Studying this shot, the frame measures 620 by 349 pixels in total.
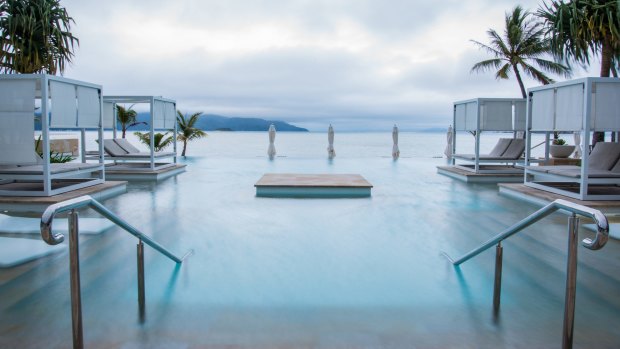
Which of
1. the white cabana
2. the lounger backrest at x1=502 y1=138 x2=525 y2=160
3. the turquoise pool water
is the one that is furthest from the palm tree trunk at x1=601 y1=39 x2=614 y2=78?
the white cabana

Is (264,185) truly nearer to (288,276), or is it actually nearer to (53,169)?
(53,169)

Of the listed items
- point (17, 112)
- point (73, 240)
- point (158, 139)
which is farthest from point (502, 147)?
point (73, 240)

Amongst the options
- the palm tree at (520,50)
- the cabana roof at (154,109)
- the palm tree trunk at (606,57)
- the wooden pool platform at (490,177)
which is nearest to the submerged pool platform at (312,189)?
the wooden pool platform at (490,177)

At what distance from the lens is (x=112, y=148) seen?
464 inches

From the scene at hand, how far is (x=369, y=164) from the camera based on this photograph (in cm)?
1528

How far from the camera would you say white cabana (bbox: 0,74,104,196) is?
6625mm

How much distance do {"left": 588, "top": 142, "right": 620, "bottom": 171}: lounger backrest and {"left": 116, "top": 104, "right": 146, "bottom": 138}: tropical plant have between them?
1435cm

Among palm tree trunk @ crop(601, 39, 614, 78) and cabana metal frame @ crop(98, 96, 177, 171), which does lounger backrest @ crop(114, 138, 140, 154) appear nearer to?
cabana metal frame @ crop(98, 96, 177, 171)

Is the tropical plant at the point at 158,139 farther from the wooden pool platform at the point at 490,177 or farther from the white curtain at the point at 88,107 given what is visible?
the wooden pool platform at the point at 490,177

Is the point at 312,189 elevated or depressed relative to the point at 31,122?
depressed

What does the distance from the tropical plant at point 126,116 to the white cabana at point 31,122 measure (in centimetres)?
987

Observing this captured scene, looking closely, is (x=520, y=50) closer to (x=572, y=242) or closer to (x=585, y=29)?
(x=585, y=29)

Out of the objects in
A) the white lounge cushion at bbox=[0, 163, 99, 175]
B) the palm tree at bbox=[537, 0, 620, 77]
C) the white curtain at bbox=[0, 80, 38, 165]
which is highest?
the palm tree at bbox=[537, 0, 620, 77]

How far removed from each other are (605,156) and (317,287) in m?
6.30
